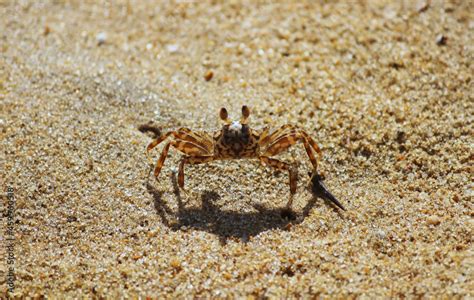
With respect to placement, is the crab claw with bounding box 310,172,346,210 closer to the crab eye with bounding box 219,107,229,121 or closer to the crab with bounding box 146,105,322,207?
the crab with bounding box 146,105,322,207

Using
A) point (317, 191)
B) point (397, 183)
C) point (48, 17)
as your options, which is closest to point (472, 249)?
point (397, 183)

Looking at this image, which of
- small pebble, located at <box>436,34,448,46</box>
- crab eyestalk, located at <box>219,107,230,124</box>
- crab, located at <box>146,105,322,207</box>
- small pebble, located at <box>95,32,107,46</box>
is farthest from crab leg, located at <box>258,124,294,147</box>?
small pebble, located at <box>95,32,107,46</box>

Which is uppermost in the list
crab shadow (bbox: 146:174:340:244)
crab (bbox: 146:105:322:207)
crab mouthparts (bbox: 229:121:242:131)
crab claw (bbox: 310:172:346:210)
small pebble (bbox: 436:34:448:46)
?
small pebble (bbox: 436:34:448:46)

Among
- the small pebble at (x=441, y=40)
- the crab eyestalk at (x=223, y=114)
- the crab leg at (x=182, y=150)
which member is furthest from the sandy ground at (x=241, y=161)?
the crab eyestalk at (x=223, y=114)

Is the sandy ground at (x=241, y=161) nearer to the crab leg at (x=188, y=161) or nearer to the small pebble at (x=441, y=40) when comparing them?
the small pebble at (x=441, y=40)

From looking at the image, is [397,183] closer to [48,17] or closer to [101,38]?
[101,38]

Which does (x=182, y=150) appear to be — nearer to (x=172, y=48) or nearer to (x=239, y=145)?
(x=239, y=145)
